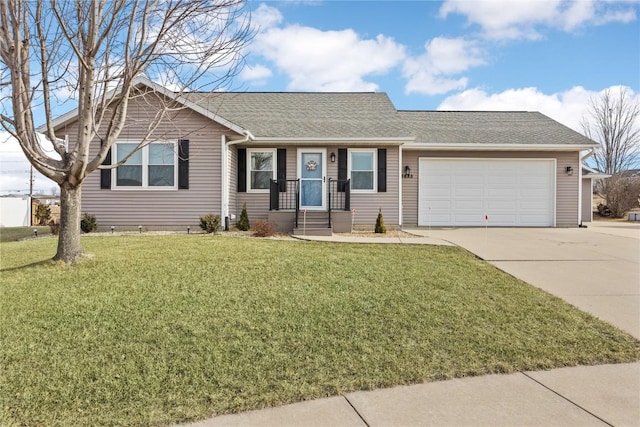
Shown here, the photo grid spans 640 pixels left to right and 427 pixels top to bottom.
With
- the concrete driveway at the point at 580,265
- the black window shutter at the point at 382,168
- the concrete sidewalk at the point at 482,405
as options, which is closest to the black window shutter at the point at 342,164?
the black window shutter at the point at 382,168

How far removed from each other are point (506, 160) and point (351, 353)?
1285 centimetres

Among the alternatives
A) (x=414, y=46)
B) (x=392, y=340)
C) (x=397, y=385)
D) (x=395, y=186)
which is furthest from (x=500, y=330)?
(x=395, y=186)

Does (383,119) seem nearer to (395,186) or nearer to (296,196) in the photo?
(395,186)

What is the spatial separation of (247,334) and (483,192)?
12496mm

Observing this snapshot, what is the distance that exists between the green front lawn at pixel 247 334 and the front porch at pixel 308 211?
210 inches

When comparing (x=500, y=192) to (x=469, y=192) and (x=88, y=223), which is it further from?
(x=88, y=223)

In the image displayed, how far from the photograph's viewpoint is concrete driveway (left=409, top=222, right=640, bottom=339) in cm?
527

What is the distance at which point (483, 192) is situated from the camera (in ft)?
47.9

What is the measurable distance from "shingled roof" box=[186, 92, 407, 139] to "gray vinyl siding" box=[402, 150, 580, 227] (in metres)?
1.77

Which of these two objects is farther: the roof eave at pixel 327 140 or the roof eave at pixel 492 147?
the roof eave at pixel 492 147

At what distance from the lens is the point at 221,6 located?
20.0 feet

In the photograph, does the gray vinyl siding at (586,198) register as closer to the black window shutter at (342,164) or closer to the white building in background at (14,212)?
the black window shutter at (342,164)

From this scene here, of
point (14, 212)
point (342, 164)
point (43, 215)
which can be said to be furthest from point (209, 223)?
point (14, 212)

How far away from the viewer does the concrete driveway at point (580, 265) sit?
5.27 m
